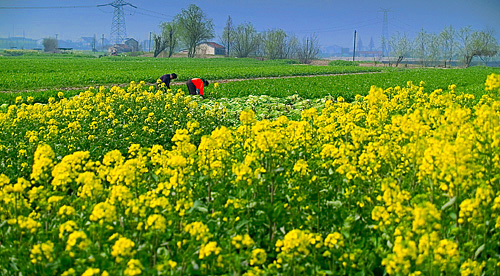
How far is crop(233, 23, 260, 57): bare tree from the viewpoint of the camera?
5221 inches

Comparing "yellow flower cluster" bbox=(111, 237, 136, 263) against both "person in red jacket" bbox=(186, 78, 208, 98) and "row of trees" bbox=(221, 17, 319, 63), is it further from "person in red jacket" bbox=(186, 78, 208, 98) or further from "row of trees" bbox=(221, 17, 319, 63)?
"row of trees" bbox=(221, 17, 319, 63)

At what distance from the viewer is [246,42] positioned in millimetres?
132625

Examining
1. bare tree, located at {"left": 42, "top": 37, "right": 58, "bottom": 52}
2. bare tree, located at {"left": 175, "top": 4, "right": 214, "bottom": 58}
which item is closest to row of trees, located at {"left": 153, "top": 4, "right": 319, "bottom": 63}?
bare tree, located at {"left": 175, "top": 4, "right": 214, "bottom": 58}

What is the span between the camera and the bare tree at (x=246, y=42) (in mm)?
132625

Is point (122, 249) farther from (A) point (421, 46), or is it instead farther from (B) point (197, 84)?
(A) point (421, 46)

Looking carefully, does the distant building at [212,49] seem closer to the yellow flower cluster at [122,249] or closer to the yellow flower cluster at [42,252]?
the yellow flower cluster at [42,252]

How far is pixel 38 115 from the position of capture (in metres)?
10.8

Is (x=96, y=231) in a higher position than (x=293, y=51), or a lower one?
lower

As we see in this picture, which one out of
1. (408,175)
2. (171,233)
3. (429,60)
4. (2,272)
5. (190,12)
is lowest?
(2,272)

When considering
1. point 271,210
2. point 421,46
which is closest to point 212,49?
point 421,46

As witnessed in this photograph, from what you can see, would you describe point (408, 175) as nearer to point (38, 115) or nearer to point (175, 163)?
point (175, 163)

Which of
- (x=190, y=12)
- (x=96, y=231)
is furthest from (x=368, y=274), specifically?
(x=190, y=12)

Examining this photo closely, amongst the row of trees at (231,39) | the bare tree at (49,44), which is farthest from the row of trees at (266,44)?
the bare tree at (49,44)

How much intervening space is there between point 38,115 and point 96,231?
740 centimetres
